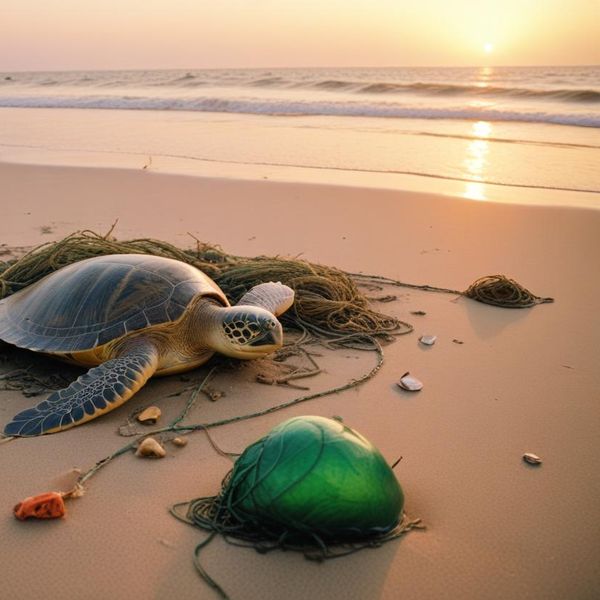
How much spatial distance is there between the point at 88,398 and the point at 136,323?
49 cm

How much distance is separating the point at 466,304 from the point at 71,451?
277 cm

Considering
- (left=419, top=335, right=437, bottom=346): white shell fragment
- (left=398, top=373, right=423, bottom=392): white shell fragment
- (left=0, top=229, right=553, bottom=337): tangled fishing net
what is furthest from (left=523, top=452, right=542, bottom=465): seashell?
(left=0, top=229, right=553, bottom=337): tangled fishing net

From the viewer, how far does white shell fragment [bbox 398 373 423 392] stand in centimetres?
308

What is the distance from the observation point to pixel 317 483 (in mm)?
1812

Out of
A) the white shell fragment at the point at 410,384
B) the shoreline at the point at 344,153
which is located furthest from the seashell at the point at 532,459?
the shoreline at the point at 344,153

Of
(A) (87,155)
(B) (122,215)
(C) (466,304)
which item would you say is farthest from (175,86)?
(C) (466,304)

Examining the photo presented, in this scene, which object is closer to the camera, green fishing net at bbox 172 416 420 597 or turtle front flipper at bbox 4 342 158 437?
green fishing net at bbox 172 416 420 597

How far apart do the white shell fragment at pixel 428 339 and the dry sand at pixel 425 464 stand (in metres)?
0.04

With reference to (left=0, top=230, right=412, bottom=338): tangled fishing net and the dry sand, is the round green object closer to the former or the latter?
the dry sand

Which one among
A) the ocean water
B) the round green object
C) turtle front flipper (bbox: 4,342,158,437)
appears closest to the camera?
the round green object

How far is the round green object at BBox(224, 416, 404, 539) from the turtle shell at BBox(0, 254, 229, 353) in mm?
1315

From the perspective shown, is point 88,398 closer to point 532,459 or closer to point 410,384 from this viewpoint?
point 410,384

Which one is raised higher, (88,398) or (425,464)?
(88,398)

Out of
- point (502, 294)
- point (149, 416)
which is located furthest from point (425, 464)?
point (502, 294)
